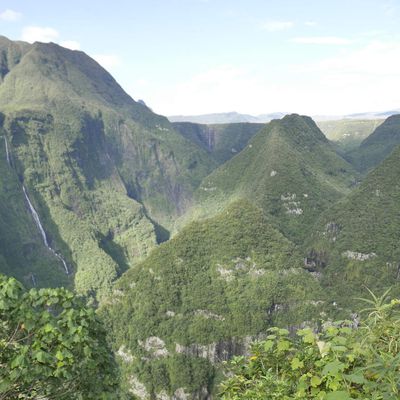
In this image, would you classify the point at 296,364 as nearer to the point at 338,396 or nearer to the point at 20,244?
the point at 338,396

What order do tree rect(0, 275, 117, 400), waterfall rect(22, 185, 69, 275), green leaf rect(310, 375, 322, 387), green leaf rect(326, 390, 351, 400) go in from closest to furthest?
green leaf rect(326, 390, 351, 400), green leaf rect(310, 375, 322, 387), tree rect(0, 275, 117, 400), waterfall rect(22, 185, 69, 275)

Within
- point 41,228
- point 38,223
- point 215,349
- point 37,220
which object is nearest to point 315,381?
point 215,349

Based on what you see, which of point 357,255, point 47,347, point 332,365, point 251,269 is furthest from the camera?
point 357,255

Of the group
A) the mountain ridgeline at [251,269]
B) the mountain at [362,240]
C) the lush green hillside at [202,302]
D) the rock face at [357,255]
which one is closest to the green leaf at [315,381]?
the mountain ridgeline at [251,269]

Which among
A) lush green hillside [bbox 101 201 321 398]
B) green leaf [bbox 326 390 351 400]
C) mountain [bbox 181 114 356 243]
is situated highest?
green leaf [bbox 326 390 351 400]

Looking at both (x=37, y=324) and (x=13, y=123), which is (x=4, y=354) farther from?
(x=13, y=123)

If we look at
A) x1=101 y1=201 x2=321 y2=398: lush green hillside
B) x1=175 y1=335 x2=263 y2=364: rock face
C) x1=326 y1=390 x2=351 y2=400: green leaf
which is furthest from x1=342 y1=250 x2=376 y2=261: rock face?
x1=326 y1=390 x2=351 y2=400: green leaf

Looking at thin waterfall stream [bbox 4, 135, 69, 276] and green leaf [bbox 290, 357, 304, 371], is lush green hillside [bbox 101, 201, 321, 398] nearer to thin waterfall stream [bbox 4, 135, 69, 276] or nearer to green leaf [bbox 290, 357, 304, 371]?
green leaf [bbox 290, 357, 304, 371]
